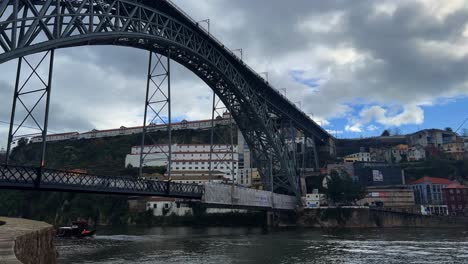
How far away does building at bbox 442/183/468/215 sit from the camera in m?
88.3

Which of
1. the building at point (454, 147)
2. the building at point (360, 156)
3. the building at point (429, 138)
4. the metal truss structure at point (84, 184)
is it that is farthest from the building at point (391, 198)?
the building at point (429, 138)

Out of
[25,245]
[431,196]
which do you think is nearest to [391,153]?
[431,196]

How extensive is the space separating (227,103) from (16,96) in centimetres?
3496

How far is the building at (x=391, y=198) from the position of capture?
86375 millimetres

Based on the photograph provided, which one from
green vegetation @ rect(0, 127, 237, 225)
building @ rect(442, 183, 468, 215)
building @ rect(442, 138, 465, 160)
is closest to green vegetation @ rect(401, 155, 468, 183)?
building @ rect(442, 183, 468, 215)

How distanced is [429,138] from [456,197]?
53039 mm

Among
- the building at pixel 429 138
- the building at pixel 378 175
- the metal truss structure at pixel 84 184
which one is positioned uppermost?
the building at pixel 429 138

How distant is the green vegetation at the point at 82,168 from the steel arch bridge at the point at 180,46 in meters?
36.2

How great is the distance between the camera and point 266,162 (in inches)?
2746

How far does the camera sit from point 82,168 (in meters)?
115

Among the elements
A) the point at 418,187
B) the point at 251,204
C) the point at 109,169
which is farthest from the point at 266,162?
the point at 109,169

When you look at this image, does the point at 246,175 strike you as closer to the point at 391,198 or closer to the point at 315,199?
the point at 315,199

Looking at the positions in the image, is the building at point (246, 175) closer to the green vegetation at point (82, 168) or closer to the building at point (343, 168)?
the building at point (343, 168)

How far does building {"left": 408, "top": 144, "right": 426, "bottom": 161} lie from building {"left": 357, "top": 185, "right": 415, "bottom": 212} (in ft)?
130
